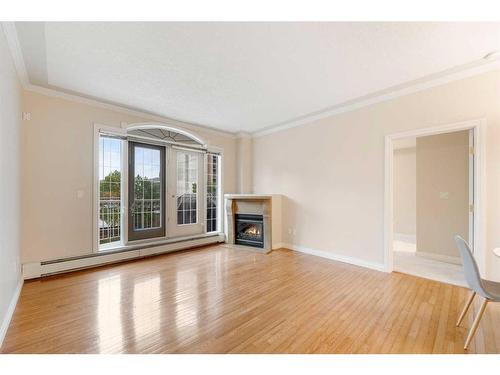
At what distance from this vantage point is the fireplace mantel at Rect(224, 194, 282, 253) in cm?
481

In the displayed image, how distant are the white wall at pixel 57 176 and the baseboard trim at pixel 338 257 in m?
3.86

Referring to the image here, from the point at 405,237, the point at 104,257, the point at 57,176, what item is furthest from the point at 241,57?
the point at 405,237

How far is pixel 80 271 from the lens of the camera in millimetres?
3557

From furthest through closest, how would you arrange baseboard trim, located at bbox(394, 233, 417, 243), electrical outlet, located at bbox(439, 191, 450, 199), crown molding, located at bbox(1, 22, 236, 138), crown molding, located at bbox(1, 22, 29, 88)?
baseboard trim, located at bbox(394, 233, 417, 243) → electrical outlet, located at bbox(439, 191, 450, 199) → crown molding, located at bbox(1, 22, 236, 138) → crown molding, located at bbox(1, 22, 29, 88)

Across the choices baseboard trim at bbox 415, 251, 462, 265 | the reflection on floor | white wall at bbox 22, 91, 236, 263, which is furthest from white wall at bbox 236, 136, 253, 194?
baseboard trim at bbox 415, 251, 462, 265

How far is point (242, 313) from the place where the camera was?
2.31 meters

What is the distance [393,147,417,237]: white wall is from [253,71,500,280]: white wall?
3.24 m

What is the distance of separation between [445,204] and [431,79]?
2.31 meters

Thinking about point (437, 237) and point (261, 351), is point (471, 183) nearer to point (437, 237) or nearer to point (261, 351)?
point (437, 237)

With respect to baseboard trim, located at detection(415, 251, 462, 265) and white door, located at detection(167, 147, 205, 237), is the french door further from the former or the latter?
baseboard trim, located at detection(415, 251, 462, 265)

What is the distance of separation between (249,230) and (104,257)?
2.86 meters

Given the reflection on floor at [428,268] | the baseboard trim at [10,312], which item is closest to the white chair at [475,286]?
the reflection on floor at [428,268]
